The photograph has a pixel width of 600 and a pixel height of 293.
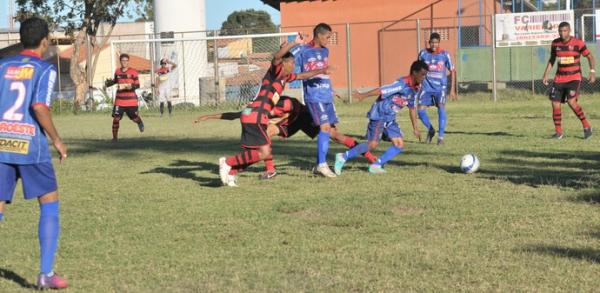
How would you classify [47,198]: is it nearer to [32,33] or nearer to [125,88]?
[32,33]

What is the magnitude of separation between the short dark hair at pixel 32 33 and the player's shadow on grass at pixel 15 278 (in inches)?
62.5

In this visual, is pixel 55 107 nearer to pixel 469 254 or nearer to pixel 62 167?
A: pixel 62 167

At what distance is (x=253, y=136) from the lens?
984 cm

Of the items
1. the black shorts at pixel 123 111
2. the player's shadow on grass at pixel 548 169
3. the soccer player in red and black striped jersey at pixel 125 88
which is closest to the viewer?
the player's shadow on grass at pixel 548 169

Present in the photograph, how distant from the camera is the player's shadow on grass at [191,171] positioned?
35.0ft

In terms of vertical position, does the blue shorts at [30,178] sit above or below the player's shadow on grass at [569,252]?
above

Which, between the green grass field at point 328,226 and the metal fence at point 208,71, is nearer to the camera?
the green grass field at point 328,226

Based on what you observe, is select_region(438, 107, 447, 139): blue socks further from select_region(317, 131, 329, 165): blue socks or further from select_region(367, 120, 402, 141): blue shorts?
select_region(317, 131, 329, 165): blue socks

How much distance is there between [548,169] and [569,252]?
15.6 ft

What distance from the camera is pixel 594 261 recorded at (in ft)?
19.5

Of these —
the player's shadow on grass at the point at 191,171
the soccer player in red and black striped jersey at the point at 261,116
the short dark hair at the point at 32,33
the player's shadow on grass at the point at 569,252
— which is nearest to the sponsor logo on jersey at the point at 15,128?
the short dark hair at the point at 32,33

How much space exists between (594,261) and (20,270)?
160 inches

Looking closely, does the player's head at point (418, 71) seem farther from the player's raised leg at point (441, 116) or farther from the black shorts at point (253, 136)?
the player's raised leg at point (441, 116)

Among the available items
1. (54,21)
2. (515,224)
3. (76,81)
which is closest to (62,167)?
(515,224)
